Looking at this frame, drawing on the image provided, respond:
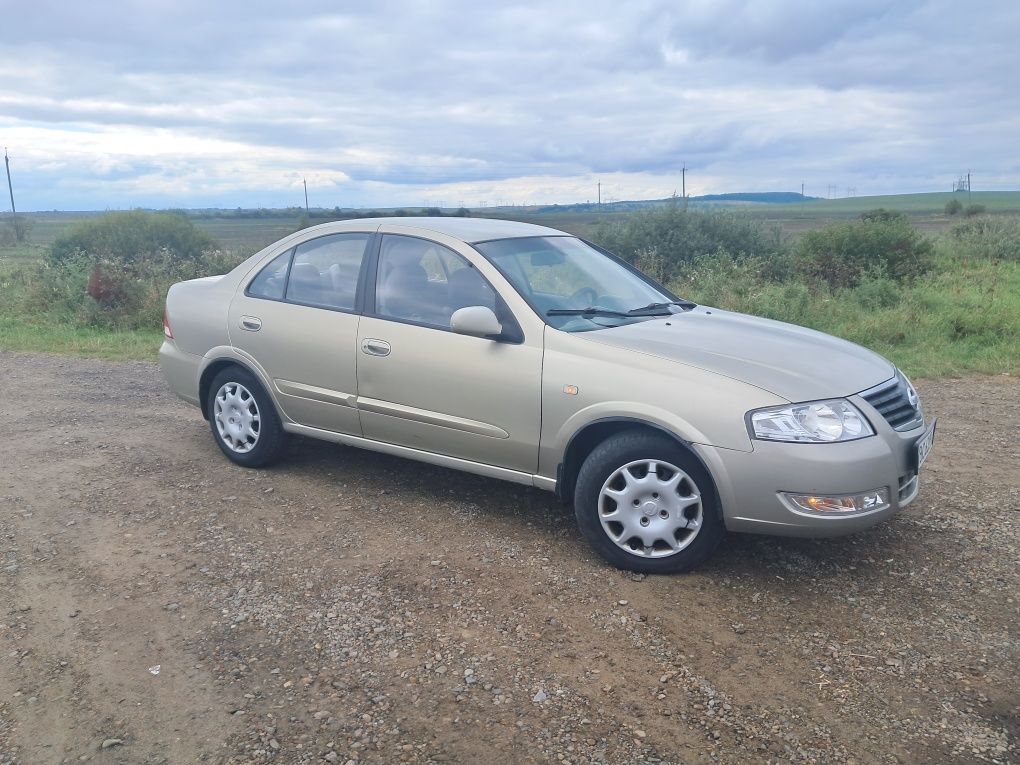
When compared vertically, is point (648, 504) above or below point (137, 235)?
below

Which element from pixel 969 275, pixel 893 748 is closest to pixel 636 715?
pixel 893 748

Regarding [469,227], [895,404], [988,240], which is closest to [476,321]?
[469,227]

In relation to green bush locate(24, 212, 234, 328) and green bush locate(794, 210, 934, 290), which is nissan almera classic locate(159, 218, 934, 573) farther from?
green bush locate(794, 210, 934, 290)

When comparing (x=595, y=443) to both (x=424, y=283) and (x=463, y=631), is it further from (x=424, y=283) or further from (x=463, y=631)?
(x=424, y=283)

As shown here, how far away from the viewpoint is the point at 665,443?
13.8 ft

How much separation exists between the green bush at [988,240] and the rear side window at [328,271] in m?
21.6

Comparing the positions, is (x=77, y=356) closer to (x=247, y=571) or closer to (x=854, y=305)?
(x=247, y=571)

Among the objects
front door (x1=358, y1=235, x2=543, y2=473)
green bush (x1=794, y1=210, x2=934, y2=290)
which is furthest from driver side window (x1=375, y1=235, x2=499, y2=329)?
green bush (x1=794, y1=210, x2=934, y2=290)

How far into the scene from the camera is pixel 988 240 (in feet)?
83.6

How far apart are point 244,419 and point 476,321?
2173mm

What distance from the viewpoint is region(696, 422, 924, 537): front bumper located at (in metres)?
3.96

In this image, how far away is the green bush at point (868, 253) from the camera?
17.0 metres

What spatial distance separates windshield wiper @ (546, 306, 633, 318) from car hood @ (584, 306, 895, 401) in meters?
0.18

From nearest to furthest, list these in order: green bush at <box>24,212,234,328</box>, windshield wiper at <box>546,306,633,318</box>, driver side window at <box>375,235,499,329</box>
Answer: windshield wiper at <box>546,306,633,318</box> < driver side window at <box>375,235,499,329</box> < green bush at <box>24,212,234,328</box>
